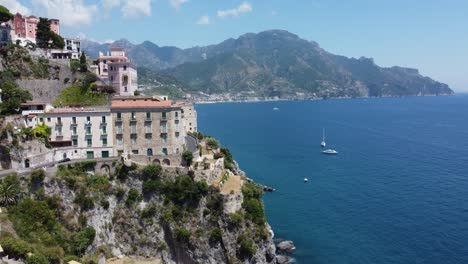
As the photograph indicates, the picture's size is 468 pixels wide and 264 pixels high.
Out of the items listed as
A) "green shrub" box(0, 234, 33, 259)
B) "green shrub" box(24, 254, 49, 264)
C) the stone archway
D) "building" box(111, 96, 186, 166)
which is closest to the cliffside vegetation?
the stone archway

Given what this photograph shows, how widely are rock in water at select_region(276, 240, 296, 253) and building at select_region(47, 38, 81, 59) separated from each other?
205ft

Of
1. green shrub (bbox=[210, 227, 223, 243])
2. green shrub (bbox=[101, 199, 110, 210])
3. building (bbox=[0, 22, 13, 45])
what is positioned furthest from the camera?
building (bbox=[0, 22, 13, 45])

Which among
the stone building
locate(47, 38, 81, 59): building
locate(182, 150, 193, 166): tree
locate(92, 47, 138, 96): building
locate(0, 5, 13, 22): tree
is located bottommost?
locate(182, 150, 193, 166): tree

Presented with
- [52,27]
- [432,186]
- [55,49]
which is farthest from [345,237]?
[52,27]

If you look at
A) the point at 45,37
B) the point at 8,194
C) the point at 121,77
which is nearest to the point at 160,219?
the point at 8,194

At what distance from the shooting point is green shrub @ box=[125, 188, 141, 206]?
57094mm

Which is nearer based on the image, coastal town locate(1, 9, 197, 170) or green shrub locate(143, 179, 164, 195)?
green shrub locate(143, 179, 164, 195)

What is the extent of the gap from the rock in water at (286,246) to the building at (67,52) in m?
62.4

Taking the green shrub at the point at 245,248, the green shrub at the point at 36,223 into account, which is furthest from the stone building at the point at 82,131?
the green shrub at the point at 245,248

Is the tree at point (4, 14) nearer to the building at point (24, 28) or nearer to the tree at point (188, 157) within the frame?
the building at point (24, 28)

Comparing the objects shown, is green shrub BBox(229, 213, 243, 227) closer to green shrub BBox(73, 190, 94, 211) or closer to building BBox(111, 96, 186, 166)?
building BBox(111, 96, 186, 166)

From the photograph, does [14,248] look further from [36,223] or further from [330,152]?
[330,152]

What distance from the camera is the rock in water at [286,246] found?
2584 inches

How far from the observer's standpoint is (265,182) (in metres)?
105
